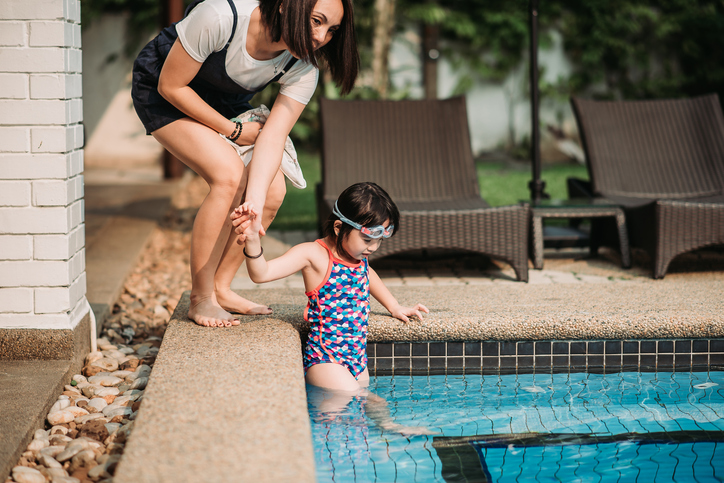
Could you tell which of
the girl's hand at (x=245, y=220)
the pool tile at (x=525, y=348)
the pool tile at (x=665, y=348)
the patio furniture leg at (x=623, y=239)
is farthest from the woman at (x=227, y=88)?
the patio furniture leg at (x=623, y=239)

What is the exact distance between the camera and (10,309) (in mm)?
2480

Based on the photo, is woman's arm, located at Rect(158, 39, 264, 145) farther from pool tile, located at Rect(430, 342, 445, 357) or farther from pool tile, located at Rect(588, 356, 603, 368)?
pool tile, located at Rect(588, 356, 603, 368)

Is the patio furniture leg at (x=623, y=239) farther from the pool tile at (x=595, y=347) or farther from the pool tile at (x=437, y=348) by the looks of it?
the pool tile at (x=437, y=348)

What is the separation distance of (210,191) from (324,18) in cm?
71

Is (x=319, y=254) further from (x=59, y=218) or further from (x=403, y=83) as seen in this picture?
(x=403, y=83)

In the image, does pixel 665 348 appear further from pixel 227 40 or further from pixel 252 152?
pixel 227 40

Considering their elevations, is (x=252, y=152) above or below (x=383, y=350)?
above

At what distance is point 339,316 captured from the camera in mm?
2520

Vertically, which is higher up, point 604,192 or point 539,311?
point 604,192

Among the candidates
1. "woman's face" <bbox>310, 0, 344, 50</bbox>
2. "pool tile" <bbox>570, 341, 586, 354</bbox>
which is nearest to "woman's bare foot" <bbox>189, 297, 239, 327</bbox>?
"woman's face" <bbox>310, 0, 344, 50</bbox>

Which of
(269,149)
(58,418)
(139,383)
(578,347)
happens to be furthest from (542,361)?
(58,418)

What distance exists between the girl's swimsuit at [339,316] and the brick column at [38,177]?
33.6 inches

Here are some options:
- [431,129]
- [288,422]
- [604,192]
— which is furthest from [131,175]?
[288,422]

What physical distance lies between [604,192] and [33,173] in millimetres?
3518
